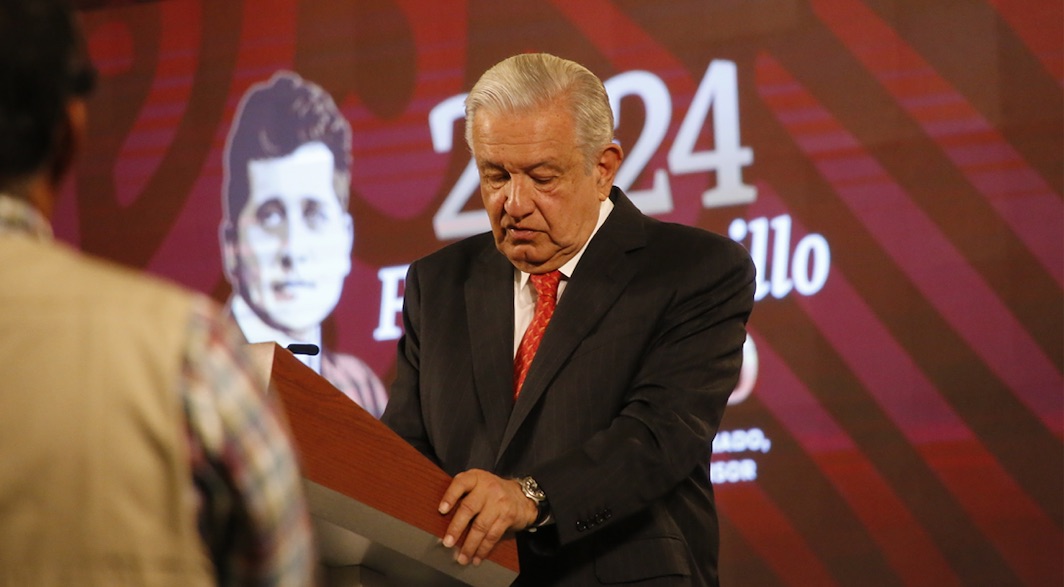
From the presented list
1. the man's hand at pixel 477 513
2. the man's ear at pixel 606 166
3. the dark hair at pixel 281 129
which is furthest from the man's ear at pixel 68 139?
the dark hair at pixel 281 129

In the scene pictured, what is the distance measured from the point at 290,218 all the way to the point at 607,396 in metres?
2.69

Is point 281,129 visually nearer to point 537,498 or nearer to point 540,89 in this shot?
point 540,89

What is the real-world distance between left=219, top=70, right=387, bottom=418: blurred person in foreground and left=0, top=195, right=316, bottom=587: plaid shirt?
356 centimetres

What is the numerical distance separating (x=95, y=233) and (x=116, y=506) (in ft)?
14.7

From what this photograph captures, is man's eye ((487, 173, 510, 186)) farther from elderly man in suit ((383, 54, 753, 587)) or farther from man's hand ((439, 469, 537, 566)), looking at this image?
man's hand ((439, 469, 537, 566))

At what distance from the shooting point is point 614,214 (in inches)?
99.3

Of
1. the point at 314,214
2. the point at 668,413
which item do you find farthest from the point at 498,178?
the point at 314,214

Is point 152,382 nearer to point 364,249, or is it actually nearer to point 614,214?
point 614,214

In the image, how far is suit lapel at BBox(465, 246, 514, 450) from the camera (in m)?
2.30

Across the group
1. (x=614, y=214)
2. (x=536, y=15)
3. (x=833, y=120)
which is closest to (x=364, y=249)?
(x=536, y=15)

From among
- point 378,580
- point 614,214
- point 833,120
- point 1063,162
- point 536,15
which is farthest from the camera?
point 536,15

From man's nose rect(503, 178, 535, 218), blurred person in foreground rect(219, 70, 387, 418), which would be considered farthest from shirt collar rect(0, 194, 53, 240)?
blurred person in foreground rect(219, 70, 387, 418)

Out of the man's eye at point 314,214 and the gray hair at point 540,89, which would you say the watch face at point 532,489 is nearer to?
the gray hair at point 540,89

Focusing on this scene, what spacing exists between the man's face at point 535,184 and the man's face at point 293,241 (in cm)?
221
